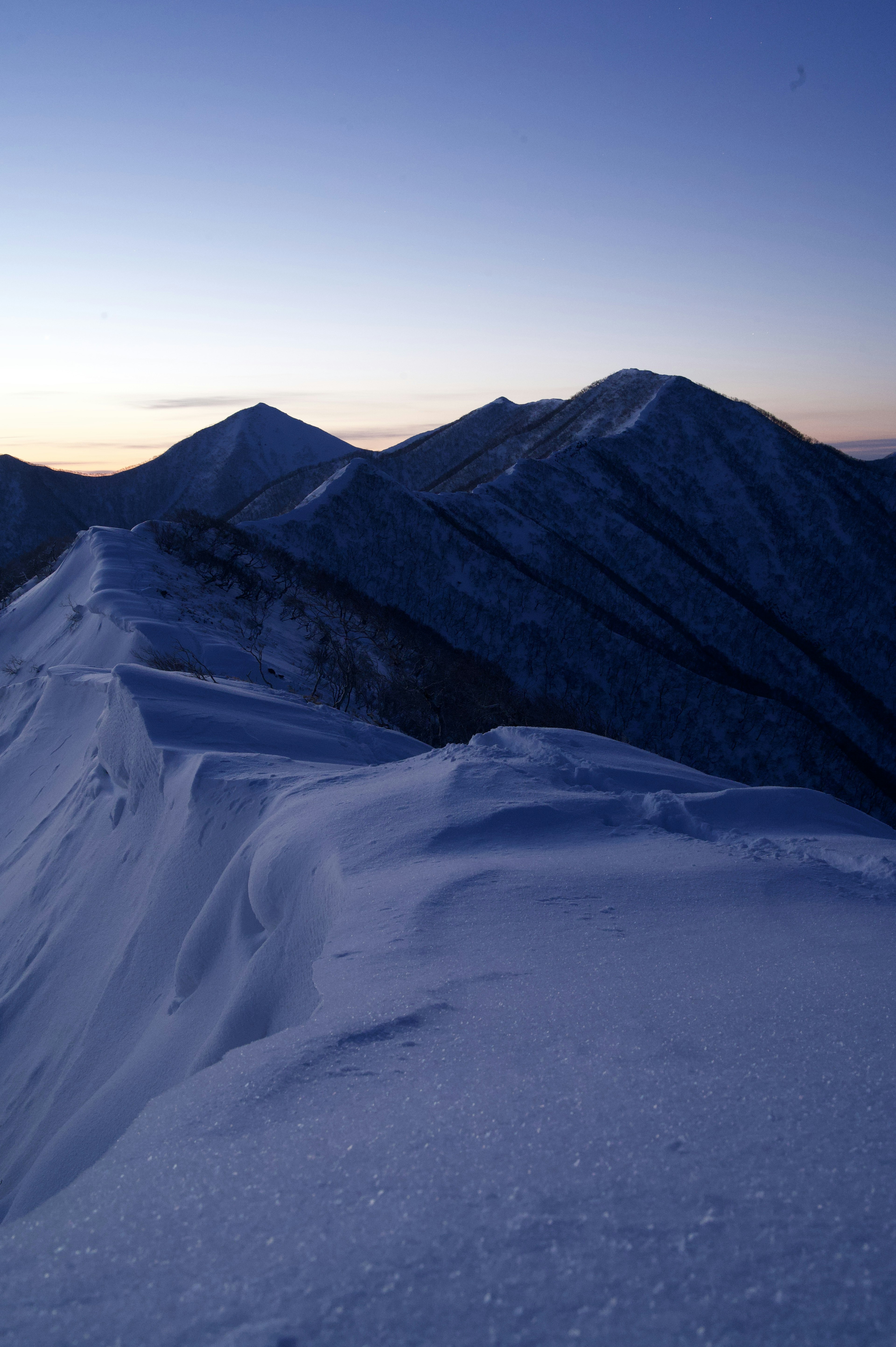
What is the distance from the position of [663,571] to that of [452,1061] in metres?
34.4

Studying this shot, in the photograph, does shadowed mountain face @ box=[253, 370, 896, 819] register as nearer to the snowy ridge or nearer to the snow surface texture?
the snowy ridge

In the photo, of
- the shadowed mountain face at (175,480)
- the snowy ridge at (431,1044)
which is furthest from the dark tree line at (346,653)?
the shadowed mountain face at (175,480)

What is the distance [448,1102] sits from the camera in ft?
6.09

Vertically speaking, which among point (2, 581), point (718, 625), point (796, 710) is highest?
point (2, 581)

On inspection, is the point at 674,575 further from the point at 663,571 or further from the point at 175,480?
the point at 175,480

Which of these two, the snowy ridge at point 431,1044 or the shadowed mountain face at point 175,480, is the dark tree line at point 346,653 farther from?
the shadowed mountain face at point 175,480

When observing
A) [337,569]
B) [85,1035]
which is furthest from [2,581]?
[85,1035]

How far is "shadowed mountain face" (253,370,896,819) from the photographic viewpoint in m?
27.5

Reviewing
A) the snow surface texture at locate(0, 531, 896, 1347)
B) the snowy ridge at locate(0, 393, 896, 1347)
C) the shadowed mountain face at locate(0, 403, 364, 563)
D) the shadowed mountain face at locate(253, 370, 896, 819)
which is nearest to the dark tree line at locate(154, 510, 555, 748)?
the shadowed mountain face at locate(253, 370, 896, 819)

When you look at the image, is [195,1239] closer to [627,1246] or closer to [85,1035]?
[627,1246]

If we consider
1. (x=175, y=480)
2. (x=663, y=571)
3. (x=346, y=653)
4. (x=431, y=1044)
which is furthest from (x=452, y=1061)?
(x=175, y=480)

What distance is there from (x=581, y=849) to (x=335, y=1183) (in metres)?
2.44

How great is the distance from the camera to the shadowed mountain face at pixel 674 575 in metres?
27.5

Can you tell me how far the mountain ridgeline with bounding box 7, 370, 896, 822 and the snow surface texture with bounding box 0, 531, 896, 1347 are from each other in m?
15.5
